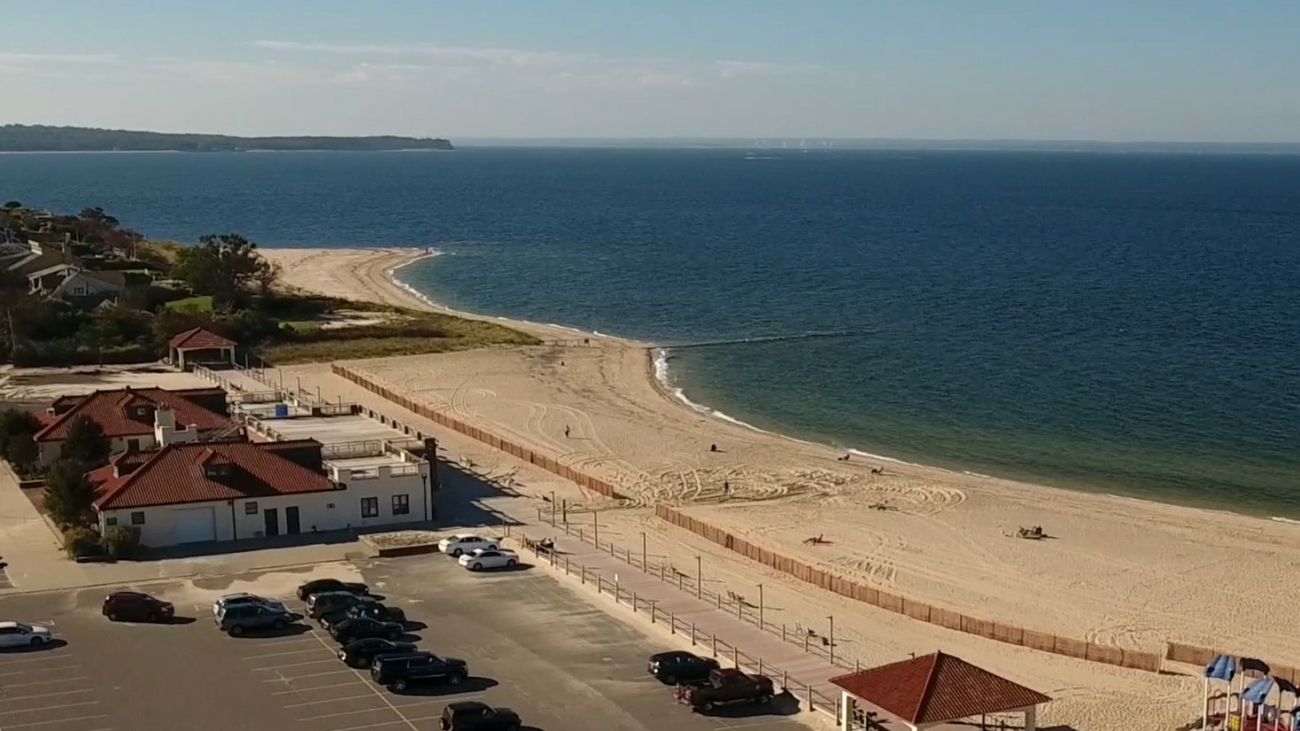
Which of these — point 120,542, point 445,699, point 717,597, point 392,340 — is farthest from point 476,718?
point 392,340

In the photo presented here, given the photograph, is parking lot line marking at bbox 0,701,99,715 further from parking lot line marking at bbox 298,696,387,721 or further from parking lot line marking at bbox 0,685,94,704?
parking lot line marking at bbox 298,696,387,721

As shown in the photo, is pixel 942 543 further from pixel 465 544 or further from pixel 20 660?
pixel 20 660

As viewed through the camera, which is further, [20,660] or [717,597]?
[717,597]

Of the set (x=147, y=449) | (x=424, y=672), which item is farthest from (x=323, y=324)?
(x=424, y=672)

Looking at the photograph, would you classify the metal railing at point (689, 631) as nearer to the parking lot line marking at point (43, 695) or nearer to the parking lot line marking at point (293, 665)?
the parking lot line marking at point (293, 665)

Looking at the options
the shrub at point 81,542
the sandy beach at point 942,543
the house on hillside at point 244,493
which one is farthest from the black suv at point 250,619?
the sandy beach at point 942,543

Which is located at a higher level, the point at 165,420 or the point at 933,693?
the point at 165,420
